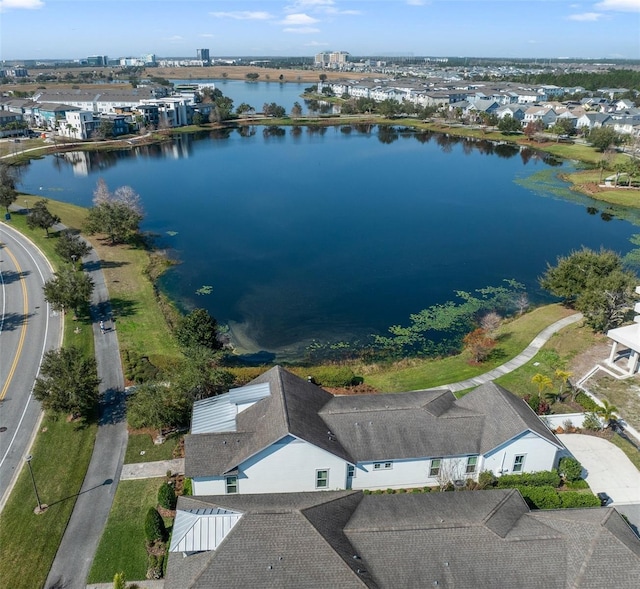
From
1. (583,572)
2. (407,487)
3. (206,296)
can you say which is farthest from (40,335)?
(583,572)

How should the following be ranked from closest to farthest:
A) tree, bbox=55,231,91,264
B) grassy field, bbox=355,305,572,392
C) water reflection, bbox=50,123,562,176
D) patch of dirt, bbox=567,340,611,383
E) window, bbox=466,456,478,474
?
window, bbox=466,456,478,474
grassy field, bbox=355,305,572,392
patch of dirt, bbox=567,340,611,383
tree, bbox=55,231,91,264
water reflection, bbox=50,123,562,176

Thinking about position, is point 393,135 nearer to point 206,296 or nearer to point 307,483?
point 206,296

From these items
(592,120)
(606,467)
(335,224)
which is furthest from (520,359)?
(592,120)

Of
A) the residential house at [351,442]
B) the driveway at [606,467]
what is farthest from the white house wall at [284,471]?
the driveway at [606,467]

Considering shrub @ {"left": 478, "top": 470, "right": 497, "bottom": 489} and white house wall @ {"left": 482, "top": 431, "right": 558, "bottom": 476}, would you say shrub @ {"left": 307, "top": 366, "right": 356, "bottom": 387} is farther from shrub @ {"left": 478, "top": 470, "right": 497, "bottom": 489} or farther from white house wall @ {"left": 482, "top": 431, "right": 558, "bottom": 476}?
shrub @ {"left": 478, "top": 470, "right": 497, "bottom": 489}

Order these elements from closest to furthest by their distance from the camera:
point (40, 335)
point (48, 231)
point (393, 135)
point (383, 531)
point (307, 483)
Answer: point (383, 531), point (307, 483), point (40, 335), point (48, 231), point (393, 135)

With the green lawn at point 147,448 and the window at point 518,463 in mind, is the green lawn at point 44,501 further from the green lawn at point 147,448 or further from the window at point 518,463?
the window at point 518,463

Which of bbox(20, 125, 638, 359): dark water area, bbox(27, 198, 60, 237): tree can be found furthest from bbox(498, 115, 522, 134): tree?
bbox(27, 198, 60, 237): tree
